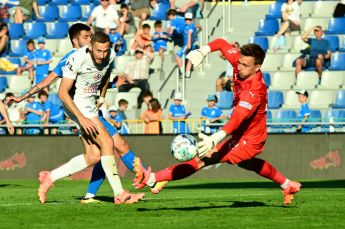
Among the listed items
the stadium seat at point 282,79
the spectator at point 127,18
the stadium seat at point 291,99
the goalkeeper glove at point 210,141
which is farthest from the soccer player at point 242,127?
Answer: the spectator at point 127,18

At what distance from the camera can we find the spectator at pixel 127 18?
30.9 m

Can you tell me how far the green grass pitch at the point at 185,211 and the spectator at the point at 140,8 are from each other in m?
14.1

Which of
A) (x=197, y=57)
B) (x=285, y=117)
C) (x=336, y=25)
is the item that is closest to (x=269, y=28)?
(x=336, y=25)

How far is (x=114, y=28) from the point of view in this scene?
30625 mm

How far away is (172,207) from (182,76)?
1548 centimetres

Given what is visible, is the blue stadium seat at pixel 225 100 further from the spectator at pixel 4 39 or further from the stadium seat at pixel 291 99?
the spectator at pixel 4 39

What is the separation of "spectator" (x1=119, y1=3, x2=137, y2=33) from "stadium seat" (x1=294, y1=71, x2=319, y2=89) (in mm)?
5336

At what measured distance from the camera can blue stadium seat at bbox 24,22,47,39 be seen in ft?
108

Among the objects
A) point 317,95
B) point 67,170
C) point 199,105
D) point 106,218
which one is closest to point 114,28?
point 199,105

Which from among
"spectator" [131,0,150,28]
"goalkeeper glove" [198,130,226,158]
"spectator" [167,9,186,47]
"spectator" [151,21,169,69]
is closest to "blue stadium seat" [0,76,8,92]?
"spectator" [131,0,150,28]

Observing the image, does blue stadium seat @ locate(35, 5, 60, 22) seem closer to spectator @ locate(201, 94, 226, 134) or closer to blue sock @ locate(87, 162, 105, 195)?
spectator @ locate(201, 94, 226, 134)

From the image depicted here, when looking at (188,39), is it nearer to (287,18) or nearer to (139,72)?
(139,72)

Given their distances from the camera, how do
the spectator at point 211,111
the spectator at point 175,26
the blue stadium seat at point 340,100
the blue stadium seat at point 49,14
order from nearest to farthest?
the spectator at point 211,111 → the blue stadium seat at point 340,100 → the spectator at point 175,26 → the blue stadium seat at point 49,14

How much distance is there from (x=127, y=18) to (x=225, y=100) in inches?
188
